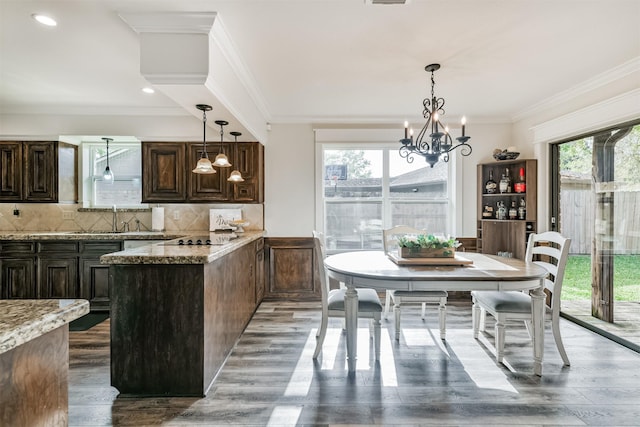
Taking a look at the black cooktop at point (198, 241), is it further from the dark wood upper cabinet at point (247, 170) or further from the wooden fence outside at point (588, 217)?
the wooden fence outside at point (588, 217)

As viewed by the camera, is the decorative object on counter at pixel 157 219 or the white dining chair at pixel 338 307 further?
the decorative object on counter at pixel 157 219

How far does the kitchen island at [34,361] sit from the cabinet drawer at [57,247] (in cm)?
319

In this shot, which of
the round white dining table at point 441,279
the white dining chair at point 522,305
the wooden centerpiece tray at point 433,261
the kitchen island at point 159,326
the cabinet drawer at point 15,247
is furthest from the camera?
the cabinet drawer at point 15,247

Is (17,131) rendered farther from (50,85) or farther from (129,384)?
(129,384)

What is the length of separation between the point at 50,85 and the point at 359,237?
383 centimetres

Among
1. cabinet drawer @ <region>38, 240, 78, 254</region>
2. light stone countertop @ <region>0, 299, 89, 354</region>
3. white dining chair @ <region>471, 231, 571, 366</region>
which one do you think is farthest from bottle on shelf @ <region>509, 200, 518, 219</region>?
cabinet drawer @ <region>38, 240, 78, 254</region>

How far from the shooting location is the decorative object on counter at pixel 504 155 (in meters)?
3.91

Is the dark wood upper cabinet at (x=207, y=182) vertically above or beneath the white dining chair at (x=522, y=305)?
above

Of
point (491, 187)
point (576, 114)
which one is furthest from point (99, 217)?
point (576, 114)

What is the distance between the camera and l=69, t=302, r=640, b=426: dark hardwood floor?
1.85 meters

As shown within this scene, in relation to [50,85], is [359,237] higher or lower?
lower

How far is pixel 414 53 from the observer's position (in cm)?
248

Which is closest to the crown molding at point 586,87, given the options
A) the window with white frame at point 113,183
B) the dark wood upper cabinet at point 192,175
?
the dark wood upper cabinet at point 192,175

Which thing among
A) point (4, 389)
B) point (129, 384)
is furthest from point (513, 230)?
point (4, 389)
